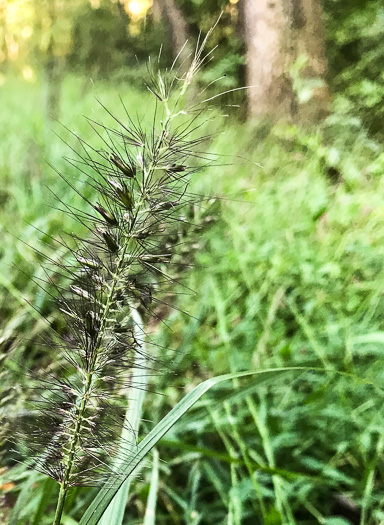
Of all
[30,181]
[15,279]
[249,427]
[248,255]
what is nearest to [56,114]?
[30,181]

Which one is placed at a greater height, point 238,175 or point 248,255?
point 238,175

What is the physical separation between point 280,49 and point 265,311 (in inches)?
14.4

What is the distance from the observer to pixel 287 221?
657mm

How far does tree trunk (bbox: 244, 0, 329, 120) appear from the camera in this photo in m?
0.55

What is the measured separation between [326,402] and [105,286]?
1.24 feet

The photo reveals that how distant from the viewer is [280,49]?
0.57m

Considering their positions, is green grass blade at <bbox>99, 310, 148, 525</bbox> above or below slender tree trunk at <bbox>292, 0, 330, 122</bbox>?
below

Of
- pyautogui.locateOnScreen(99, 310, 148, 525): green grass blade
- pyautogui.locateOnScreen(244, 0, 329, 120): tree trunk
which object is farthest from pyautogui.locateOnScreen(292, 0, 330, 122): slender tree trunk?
pyautogui.locateOnScreen(99, 310, 148, 525): green grass blade

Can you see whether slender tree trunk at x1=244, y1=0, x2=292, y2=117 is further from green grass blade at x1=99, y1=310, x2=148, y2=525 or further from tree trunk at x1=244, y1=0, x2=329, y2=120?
green grass blade at x1=99, y1=310, x2=148, y2=525

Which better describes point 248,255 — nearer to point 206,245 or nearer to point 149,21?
point 206,245

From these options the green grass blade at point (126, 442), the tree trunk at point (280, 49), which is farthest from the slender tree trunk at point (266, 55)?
the green grass blade at point (126, 442)

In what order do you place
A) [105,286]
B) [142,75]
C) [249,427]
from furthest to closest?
[142,75] < [249,427] < [105,286]

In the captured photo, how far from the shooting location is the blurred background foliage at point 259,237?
1.45 feet

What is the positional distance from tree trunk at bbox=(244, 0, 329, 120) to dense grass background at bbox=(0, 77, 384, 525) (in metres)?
0.04
